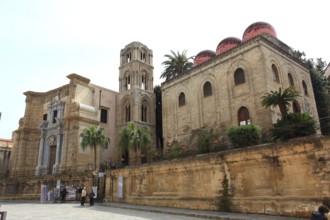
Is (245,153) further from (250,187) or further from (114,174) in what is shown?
(114,174)

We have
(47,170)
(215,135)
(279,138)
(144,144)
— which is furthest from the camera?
(47,170)

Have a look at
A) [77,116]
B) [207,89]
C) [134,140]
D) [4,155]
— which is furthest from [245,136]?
[4,155]

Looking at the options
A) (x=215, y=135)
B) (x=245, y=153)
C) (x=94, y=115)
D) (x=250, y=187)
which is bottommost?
(x=250, y=187)

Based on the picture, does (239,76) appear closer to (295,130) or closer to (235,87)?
(235,87)

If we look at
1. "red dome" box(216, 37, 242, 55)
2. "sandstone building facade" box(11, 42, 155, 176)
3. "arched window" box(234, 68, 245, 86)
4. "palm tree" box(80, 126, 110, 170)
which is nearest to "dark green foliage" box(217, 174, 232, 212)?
"arched window" box(234, 68, 245, 86)

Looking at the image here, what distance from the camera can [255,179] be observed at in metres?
10.4

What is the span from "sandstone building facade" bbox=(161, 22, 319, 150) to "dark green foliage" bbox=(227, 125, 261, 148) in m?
3.68

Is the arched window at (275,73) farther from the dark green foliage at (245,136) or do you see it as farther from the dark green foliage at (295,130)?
the dark green foliage at (295,130)

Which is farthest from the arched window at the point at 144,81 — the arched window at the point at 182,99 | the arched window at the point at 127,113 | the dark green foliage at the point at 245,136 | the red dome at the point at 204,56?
the dark green foliage at the point at 245,136

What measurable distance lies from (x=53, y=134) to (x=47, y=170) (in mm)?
4015

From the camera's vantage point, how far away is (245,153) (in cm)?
1080

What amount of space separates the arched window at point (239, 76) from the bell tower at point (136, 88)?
47.9 feet

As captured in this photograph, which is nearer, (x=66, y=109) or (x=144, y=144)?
(x=144, y=144)

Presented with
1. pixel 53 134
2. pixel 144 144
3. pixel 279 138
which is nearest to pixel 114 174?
pixel 144 144
